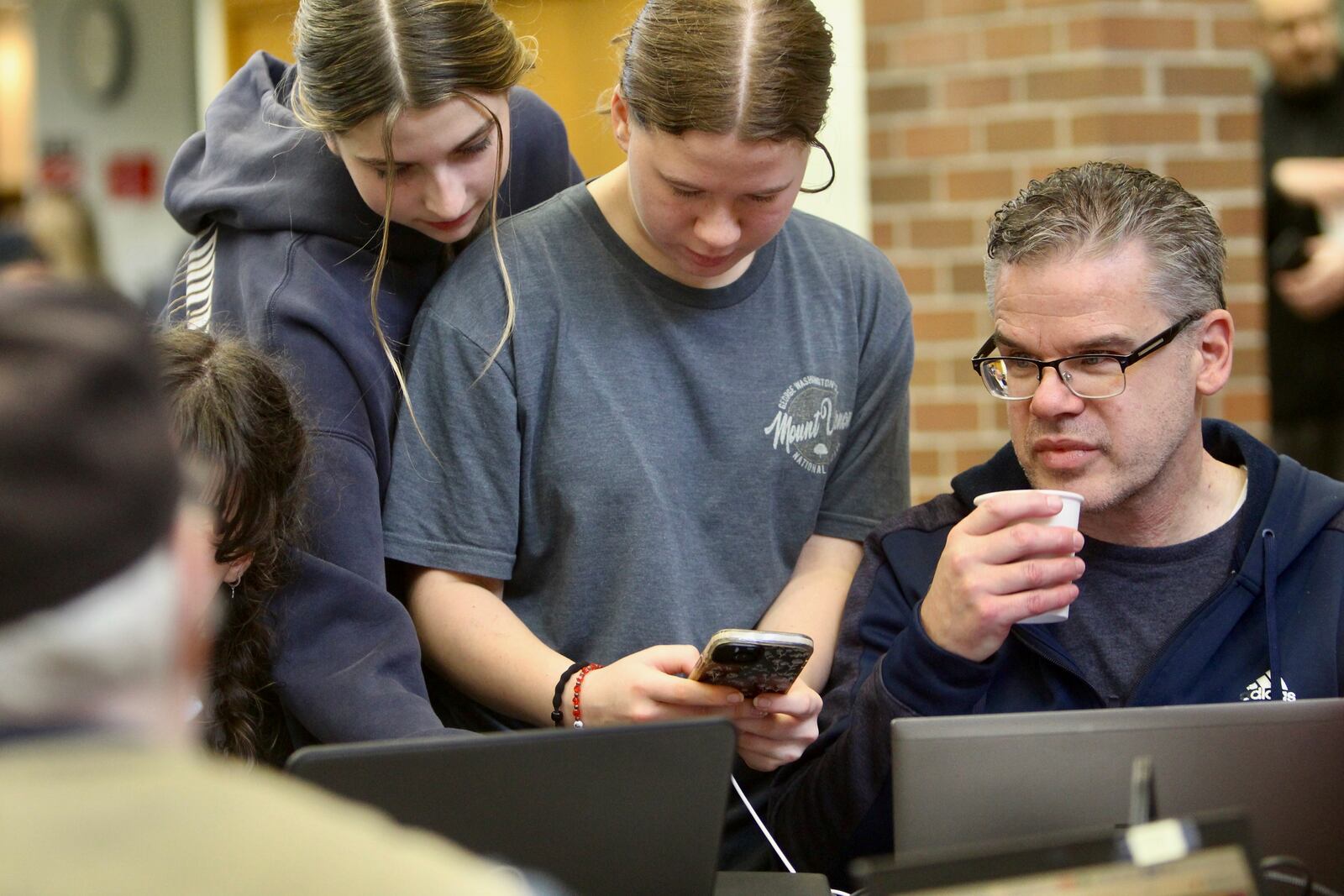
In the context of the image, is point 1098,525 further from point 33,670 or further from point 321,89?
point 33,670

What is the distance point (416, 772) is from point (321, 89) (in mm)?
936

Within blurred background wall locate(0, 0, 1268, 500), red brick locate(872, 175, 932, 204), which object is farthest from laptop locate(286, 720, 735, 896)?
red brick locate(872, 175, 932, 204)

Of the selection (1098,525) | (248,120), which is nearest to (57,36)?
(248,120)

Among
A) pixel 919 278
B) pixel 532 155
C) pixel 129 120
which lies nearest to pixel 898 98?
pixel 919 278

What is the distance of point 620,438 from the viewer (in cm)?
194

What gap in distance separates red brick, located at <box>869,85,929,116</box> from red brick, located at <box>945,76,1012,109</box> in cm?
6

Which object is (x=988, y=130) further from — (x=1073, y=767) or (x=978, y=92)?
(x=1073, y=767)

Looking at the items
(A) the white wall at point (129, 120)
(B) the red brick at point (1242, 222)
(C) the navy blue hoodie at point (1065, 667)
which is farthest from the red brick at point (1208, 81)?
(A) the white wall at point (129, 120)

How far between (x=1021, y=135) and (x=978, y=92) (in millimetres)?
142

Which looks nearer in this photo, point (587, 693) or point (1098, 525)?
point (587, 693)

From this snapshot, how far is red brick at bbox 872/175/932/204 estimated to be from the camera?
3.44 metres

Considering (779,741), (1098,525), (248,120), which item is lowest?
(779,741)

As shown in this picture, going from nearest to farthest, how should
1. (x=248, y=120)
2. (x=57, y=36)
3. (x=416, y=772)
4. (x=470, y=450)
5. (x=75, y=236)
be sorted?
(x=416, y=772), (x=470, y=450), (x=248, y=120), (x=75, y=236), (x=57, y=36)

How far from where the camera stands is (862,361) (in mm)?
2121
